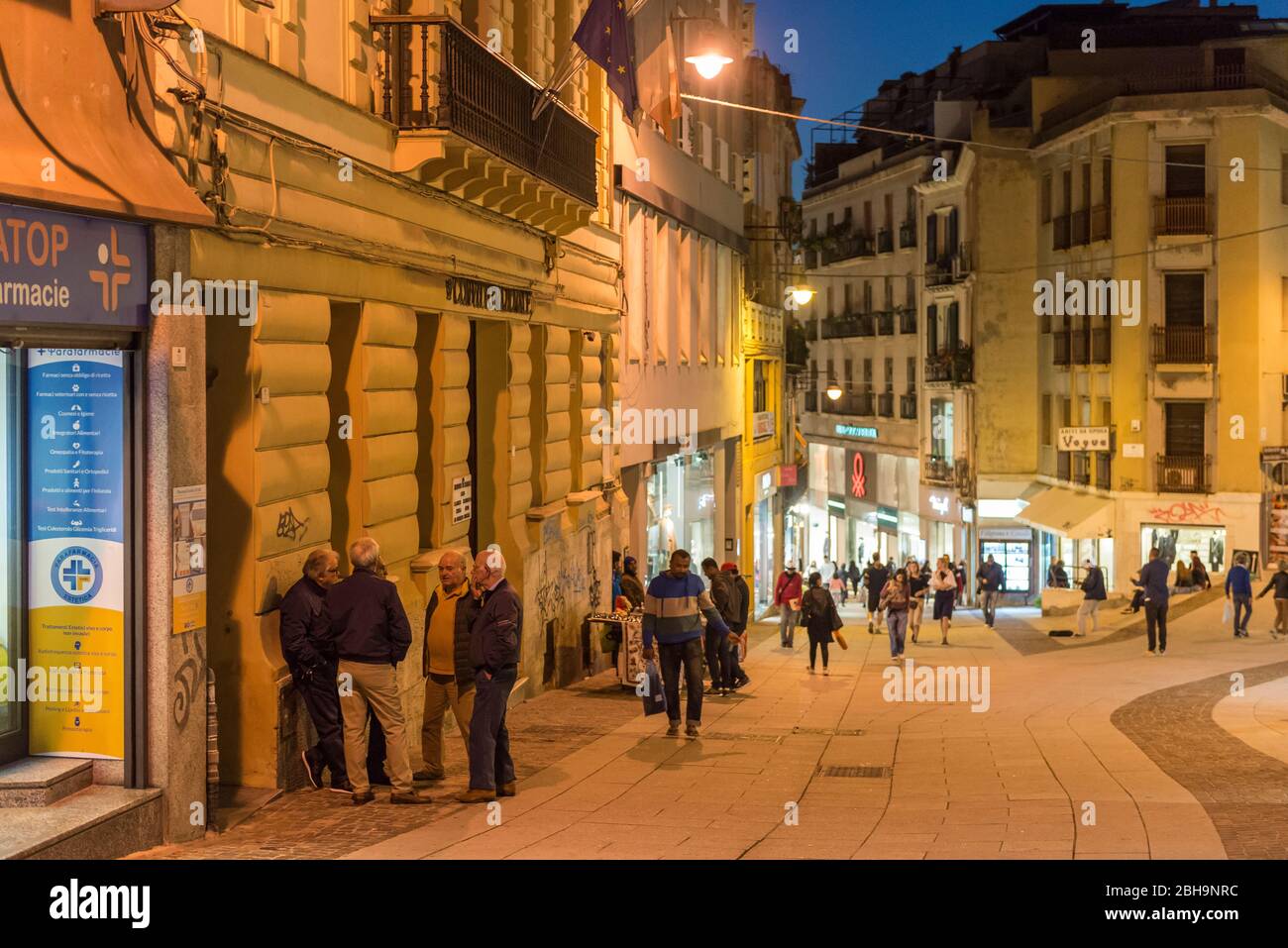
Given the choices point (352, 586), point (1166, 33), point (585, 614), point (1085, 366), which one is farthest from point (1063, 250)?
point (352, 586)

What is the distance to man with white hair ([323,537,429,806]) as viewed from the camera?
11.0m

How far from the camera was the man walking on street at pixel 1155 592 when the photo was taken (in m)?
27.6

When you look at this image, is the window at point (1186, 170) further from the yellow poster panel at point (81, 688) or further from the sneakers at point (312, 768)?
the yellow poster panel at point (81, 688)

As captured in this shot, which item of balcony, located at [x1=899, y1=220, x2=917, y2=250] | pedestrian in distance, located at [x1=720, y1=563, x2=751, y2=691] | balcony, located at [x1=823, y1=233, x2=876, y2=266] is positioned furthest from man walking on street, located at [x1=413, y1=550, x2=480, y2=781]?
balcony, located at [x1=823, y1=233, x2=876, y2=266]

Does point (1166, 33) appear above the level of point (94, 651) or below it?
above

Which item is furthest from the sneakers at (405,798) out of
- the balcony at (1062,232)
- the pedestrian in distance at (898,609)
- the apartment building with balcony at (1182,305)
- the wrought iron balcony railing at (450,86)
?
the balcony at (1062,232)

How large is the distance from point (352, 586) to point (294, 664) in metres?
Answer: 0.65

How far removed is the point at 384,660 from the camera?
36.3ft

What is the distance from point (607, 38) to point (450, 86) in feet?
13.5

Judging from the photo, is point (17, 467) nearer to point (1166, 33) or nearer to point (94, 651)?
point (94, 651)

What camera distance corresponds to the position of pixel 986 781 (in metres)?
13.5

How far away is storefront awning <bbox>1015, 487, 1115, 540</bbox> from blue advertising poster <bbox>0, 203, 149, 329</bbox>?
40027 millimetres

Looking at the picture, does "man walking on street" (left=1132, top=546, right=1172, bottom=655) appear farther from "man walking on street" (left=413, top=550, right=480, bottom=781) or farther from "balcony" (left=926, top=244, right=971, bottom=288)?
"balcony" (left=926, top=244, right=971, bottom=288)

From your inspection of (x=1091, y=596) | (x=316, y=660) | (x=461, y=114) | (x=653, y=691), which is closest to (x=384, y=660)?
(x=316, y=660)
